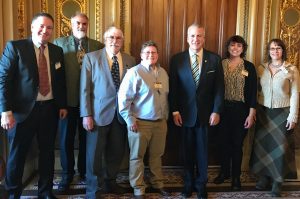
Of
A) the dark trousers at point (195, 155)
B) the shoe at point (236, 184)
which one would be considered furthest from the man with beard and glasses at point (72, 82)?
the shoe at point (236, 184)

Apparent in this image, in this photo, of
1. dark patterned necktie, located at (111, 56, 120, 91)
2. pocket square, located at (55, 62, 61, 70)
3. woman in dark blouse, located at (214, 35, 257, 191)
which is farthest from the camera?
woman in dark blouse, located at (214, 35, 257, 191)

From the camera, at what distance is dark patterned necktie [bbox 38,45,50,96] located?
2.63 meters

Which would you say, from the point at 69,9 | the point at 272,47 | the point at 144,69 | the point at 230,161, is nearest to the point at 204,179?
the point at 230,161

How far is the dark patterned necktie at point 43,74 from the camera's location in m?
2.63

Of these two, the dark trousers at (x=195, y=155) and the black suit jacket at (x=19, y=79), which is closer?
the black suit jacket at (x=19, y=79)

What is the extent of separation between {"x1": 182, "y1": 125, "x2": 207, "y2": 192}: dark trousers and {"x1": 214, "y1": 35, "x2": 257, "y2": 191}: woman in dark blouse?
430mm

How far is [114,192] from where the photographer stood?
3062mm

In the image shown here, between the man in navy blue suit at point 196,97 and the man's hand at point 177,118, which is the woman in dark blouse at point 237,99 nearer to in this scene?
the man in navy blue suit at point 196,97

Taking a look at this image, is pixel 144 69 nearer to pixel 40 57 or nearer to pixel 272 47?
pixel 40 57

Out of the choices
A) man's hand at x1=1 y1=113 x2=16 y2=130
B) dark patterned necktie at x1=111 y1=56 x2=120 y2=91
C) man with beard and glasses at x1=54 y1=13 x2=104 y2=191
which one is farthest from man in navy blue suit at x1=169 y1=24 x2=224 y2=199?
man's hand at x1=1 y1=113 x2=16 y2=130

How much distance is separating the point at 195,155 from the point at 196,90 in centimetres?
62

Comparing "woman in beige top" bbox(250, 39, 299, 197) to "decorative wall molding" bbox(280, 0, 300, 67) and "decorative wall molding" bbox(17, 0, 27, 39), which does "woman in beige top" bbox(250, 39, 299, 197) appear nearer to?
"decorative wall molding" bbox(280, 0, 300, 67)

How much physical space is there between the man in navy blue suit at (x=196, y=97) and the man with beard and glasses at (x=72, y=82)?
85 cm

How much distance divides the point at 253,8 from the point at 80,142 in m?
2.28
